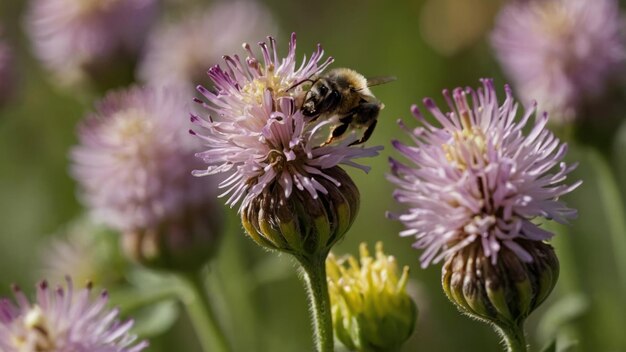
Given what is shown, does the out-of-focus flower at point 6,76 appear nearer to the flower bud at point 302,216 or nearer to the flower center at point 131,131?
the flower center at point 131,131

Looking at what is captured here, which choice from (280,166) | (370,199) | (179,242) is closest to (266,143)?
(280,166)

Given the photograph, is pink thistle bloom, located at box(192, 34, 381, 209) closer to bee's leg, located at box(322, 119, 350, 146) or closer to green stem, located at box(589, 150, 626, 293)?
bee's leg, located at box(322, 119, 350, 146)

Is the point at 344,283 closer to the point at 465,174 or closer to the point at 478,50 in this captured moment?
the point at 465,174

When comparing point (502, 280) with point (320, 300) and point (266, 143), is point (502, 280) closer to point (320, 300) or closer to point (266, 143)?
point (320, 300)

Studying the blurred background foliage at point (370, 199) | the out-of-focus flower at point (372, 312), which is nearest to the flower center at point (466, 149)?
the out-of-focus flower at point (372, 312)

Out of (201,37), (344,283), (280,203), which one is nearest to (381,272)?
(344,283)
